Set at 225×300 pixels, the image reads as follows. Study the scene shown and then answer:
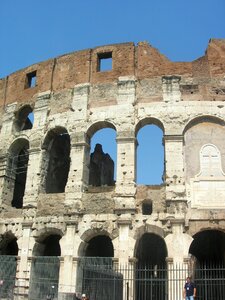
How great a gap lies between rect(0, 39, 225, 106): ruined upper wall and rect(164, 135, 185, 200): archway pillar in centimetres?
308

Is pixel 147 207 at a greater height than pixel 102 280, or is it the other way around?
pixel 147 207

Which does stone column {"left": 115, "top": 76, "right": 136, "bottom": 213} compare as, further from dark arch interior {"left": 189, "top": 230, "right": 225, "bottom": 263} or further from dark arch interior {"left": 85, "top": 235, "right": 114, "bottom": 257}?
dark arch interior {"left": 189, "top": 230, "right": 225, "bottom": 263}

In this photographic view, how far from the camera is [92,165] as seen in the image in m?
20.4

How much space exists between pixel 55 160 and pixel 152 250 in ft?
19.7

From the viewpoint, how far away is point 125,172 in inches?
538

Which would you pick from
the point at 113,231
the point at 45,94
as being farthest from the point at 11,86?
the point at 113,231

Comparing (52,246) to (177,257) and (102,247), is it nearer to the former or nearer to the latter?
(102,247)

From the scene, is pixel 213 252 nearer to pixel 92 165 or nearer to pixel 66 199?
Result: pixel 66 199

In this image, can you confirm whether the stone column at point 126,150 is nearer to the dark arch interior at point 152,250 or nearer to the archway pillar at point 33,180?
the archway pillar at point 33,180

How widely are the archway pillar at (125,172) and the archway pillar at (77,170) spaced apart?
1.41 m

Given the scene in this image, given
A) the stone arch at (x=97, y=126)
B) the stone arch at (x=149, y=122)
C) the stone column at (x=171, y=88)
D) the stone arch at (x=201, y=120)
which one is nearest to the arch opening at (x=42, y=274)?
the stone arch at (x=97, y=126)

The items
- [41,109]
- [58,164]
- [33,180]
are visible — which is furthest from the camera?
[58,164]

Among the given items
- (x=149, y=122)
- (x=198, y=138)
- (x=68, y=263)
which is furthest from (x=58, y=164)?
(x=198, y=138)

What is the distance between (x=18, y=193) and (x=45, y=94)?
516 centimetres
